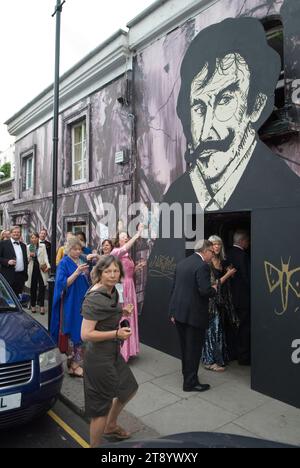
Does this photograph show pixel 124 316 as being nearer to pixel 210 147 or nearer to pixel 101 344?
pixel 101 344

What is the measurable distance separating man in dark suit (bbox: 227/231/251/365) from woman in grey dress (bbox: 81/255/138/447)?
276 cm

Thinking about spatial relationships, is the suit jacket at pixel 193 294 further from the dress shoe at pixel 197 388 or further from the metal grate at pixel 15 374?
the metal grate at pixel 15 374

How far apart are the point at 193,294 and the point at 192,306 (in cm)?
15

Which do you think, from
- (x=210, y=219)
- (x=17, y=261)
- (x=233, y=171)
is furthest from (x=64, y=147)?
(x=233, y=171)

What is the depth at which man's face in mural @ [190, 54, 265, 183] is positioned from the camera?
16.4 feet

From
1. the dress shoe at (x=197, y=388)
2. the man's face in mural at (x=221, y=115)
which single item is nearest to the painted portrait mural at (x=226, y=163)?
the man's face in mural at (x=221, y=115)

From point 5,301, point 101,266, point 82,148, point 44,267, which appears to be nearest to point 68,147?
point 82,148

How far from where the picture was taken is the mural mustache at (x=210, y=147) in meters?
5.23

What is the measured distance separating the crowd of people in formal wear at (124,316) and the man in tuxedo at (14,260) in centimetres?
294

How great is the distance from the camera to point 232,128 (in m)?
5.18

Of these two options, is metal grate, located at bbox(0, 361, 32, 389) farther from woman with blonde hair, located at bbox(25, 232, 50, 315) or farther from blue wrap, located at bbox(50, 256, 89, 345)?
woman with blonde hair, located at bbox(25, 232, 50, 315)

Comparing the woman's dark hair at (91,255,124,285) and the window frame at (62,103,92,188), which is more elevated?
the window frame at (62,103,92,188)

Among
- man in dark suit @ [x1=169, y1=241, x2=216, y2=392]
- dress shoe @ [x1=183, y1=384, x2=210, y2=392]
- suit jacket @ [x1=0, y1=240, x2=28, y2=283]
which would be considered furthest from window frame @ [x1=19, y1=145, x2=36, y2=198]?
dress shoe @ [x1=183, y1=384, x2=210, y2=392]
